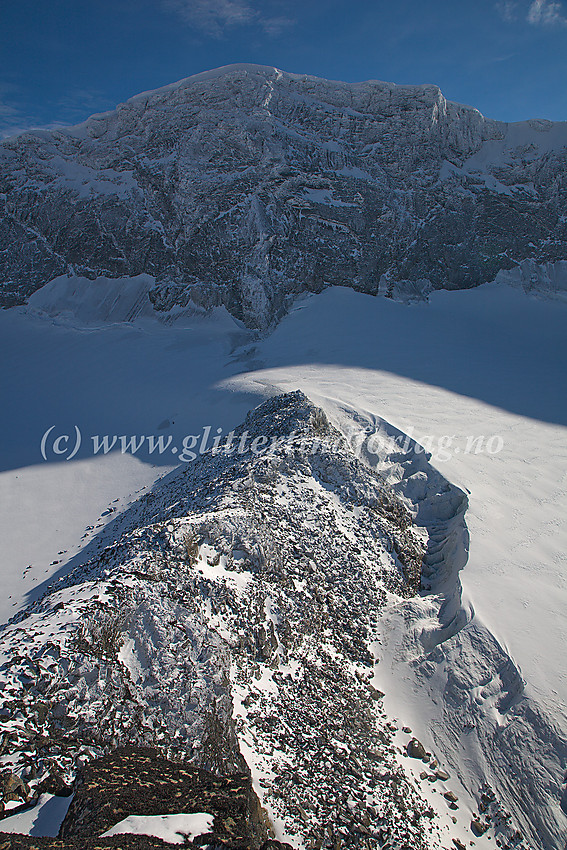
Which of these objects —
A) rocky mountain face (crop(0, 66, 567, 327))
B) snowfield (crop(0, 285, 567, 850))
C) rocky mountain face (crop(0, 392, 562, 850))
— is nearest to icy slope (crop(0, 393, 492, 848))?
rocky mountain face (crop(0, 392, 562, 850))

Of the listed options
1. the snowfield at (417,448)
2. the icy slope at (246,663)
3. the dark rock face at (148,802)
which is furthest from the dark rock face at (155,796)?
the snowfield at (417,448)

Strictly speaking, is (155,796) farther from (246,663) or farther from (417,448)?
(417,448)

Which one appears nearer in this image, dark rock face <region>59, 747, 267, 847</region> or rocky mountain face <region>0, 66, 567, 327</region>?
dark rock face <region>59, 747, 267, 847</region>

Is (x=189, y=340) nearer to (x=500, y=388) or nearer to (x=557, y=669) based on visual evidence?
(x=500, y=388)

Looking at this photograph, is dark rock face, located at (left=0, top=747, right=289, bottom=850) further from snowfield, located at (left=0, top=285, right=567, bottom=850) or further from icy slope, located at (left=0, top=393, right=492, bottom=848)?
snowfield, located at (left=0, top=285, right=567, bottom=850)

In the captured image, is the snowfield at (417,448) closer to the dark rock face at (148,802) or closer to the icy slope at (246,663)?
the icy slope at (246,663)
